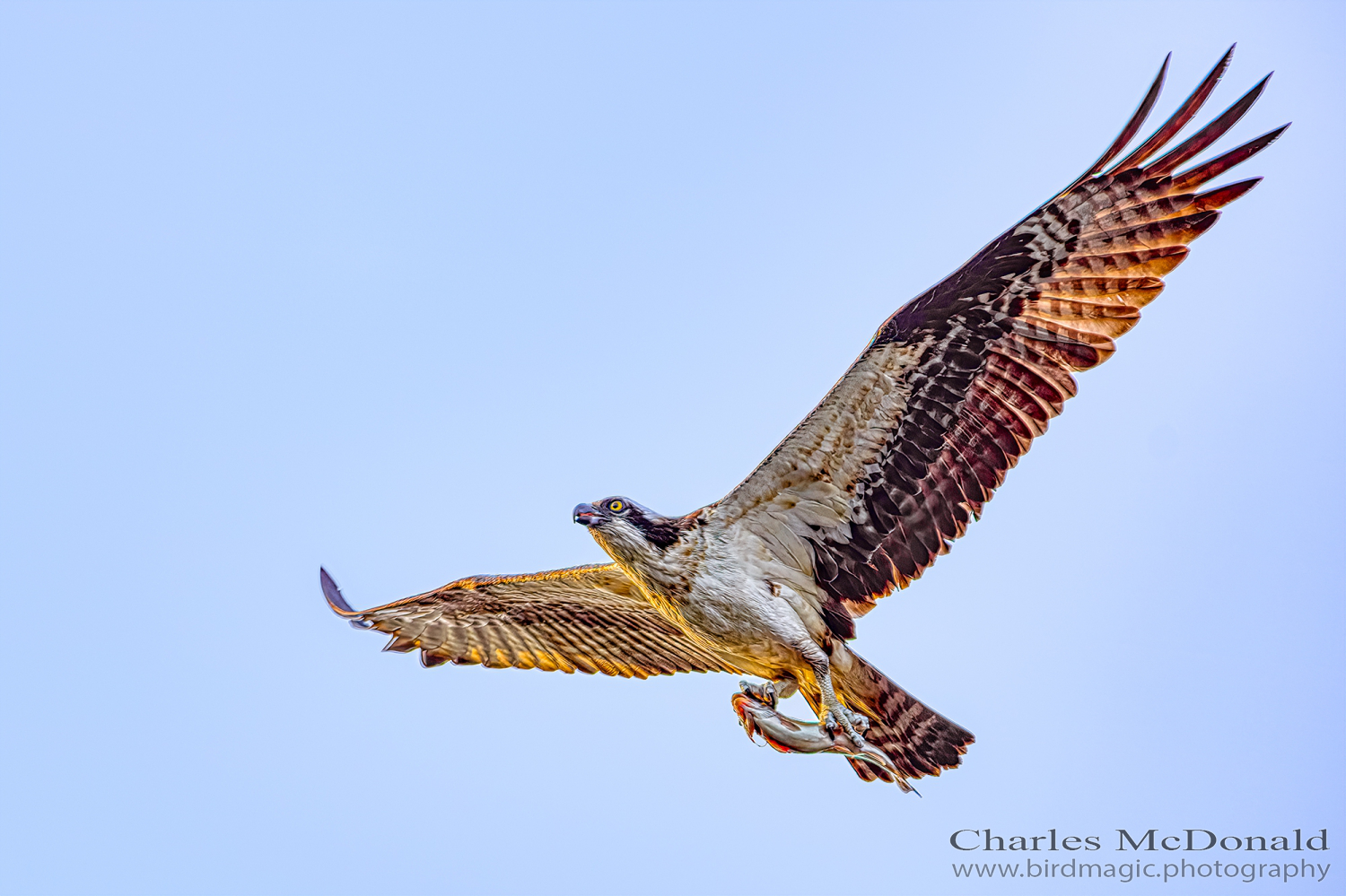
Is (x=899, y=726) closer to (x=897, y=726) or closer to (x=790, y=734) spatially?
(x=897, y=726)

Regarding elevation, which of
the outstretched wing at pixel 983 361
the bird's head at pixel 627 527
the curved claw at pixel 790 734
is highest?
the outstretched wing at pixel 983 361

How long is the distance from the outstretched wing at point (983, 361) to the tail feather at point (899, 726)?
0.87m

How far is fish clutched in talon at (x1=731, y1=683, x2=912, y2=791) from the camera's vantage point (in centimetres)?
1084

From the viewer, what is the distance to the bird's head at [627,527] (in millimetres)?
11453

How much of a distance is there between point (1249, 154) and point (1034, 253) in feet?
5.49

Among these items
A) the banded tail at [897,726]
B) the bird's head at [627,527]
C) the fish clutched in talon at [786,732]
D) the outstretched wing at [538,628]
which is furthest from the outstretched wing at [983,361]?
the outstretched wing at [538,628]

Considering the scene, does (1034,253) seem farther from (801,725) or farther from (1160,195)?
(801,725)

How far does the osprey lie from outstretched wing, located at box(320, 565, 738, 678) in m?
0.83

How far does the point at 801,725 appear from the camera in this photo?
1096 centimetres

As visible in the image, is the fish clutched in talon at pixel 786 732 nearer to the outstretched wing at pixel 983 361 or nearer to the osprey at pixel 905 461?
the osprey at pixel 905 461

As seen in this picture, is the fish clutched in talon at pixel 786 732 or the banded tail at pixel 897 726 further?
the banded tail at pixel 897 726

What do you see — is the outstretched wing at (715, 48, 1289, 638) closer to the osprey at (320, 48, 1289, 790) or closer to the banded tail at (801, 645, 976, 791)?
the osprey at (320, 48, 1289, 790)

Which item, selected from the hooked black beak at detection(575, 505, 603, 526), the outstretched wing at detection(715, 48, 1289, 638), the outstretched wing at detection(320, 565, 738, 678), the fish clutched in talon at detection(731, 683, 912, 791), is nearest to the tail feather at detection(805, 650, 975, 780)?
the fish clutched in talon at detection(731, 683, 912, 791)

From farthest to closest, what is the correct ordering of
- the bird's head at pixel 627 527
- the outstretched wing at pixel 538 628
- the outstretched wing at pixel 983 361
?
the outstretched wing at pixel 538 628
the bird's head at pixel 627 527
the outstretched wing at pixel 983 361
